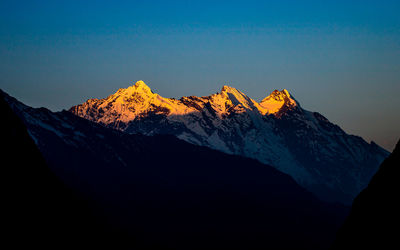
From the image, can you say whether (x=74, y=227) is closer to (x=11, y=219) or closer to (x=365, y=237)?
(x=11, y=219)

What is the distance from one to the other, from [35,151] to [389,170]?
52578 millimetres

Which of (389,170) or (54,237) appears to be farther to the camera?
(54,237)

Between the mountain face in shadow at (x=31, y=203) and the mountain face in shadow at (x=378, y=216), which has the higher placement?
the mountain face in shadow at (x=378, y=216)

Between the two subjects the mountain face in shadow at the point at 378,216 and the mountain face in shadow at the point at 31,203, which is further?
the mountain face in shadow at the point at 31,203

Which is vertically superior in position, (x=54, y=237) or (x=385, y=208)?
(x=385, y=208)

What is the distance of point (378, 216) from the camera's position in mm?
74938

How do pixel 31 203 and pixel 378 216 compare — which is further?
pixel 31 203

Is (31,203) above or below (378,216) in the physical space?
below

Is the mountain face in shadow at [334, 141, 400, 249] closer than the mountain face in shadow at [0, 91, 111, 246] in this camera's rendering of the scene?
Yes

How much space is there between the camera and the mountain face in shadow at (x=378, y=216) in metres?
70.4

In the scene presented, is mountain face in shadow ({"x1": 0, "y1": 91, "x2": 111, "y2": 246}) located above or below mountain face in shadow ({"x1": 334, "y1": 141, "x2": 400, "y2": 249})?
below

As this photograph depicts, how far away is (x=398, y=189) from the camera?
242 feet

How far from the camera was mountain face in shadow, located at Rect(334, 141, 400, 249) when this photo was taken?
70375 millimetres

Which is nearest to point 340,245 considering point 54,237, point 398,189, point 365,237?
point 365,237
